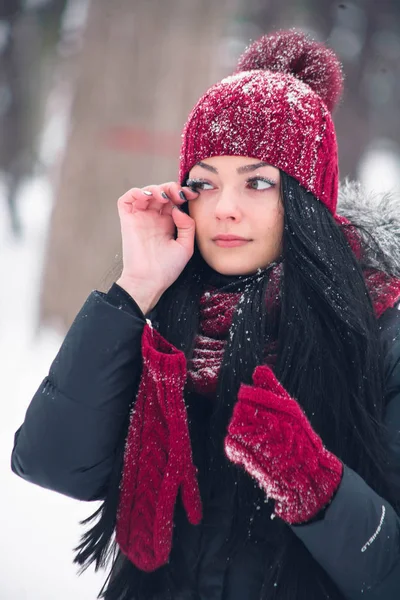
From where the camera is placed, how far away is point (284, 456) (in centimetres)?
130

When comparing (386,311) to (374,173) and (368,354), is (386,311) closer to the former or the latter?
(368,354)

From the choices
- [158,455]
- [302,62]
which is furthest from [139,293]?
[302,62]

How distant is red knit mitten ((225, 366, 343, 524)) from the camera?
4.27 feet

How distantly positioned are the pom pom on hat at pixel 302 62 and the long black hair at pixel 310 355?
45 cm

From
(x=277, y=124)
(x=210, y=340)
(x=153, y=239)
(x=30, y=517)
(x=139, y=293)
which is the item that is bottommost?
(x=30, y=517)

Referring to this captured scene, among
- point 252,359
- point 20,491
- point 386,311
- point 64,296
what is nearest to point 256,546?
point 252,359

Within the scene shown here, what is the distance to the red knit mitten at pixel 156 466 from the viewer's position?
1568 millimetres

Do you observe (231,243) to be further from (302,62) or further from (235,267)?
(302,62)

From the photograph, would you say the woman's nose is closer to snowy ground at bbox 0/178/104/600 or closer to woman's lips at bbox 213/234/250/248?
woman's lips at bbox 213/234/250/248

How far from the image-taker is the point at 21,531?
3449 millimetres

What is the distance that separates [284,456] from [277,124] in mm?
1002

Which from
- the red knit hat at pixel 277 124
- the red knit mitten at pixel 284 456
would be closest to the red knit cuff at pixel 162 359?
the red knit mitten at pixel 284 456

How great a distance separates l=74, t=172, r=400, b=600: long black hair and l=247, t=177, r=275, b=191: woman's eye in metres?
0.04

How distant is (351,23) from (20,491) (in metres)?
5.99
